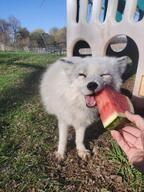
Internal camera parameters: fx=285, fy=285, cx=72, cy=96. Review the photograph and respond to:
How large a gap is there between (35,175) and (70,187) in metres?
0.40

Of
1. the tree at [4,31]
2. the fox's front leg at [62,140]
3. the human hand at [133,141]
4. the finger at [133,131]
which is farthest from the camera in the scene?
the tree at [4,31]

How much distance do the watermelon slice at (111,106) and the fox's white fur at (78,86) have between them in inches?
3.6

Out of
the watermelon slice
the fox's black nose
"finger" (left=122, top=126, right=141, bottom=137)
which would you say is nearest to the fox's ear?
the watermelon slice

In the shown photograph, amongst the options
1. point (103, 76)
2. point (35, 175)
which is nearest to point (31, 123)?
point (35, 175)

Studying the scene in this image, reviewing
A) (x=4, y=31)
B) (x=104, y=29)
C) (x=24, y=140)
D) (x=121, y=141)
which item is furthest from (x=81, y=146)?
(x=4, y=31)

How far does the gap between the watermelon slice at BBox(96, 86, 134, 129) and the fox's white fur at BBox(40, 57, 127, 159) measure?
90mm

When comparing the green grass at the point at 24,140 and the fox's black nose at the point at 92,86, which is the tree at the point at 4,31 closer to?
the green grass at the point at 24,140

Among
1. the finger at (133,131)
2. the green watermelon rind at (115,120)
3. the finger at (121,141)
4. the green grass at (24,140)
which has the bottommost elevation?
the green grass at (24,140)

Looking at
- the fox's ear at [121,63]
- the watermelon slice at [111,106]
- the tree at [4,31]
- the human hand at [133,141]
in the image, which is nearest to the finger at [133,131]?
the human hand at [133,141]

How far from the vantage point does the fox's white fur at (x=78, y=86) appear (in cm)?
292

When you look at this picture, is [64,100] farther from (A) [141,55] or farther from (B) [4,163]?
(A) [141,55]

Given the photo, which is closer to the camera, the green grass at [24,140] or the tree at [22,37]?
the green grass at [24,140]

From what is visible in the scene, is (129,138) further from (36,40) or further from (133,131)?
(36,40)

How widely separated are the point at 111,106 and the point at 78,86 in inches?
19.0
